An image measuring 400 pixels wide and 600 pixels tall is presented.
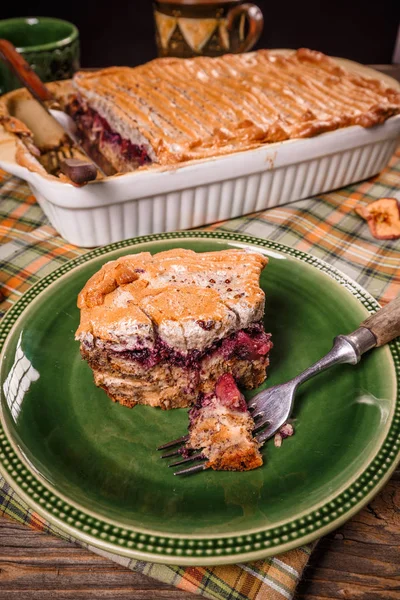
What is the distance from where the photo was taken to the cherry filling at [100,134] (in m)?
2.44

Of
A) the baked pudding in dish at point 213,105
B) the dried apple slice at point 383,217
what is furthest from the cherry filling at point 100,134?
the dried apple slice at point 383,217

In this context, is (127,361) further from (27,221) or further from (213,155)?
(27,221)

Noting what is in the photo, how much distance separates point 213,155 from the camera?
7.43ft

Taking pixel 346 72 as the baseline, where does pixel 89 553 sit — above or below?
below

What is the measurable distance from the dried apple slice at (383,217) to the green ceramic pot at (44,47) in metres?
1.75

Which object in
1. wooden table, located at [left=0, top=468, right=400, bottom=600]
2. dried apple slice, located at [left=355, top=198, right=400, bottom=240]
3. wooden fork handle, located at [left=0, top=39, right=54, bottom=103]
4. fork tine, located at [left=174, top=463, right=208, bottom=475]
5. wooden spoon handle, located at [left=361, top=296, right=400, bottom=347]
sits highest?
wooden fork handle, located at [left=0, top=39, right=54, bottom=103]

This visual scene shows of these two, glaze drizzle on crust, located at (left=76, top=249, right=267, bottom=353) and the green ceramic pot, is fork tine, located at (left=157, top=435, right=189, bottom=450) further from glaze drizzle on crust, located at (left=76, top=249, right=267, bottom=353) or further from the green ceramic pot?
the green ceramic pot

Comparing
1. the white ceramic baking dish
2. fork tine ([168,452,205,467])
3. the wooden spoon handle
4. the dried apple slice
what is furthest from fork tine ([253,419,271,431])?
the dried apple slice

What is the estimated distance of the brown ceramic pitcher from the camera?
2.96m

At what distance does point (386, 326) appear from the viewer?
1.65 metres

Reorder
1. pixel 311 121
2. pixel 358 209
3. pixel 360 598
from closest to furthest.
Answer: pixel 360 598 < pixel 311 121 < pixel 358 209

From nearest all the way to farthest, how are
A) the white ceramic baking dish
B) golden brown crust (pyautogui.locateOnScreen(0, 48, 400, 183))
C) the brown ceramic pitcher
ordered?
the white ceramic baking dish < golden brown crust (pyautogui.locateOnScreen(0, 48, 400, 183)) < the brown ceramic pitcher

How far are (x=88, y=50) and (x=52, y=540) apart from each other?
13.1 feet

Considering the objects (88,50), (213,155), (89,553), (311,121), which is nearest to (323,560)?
(89,553)
